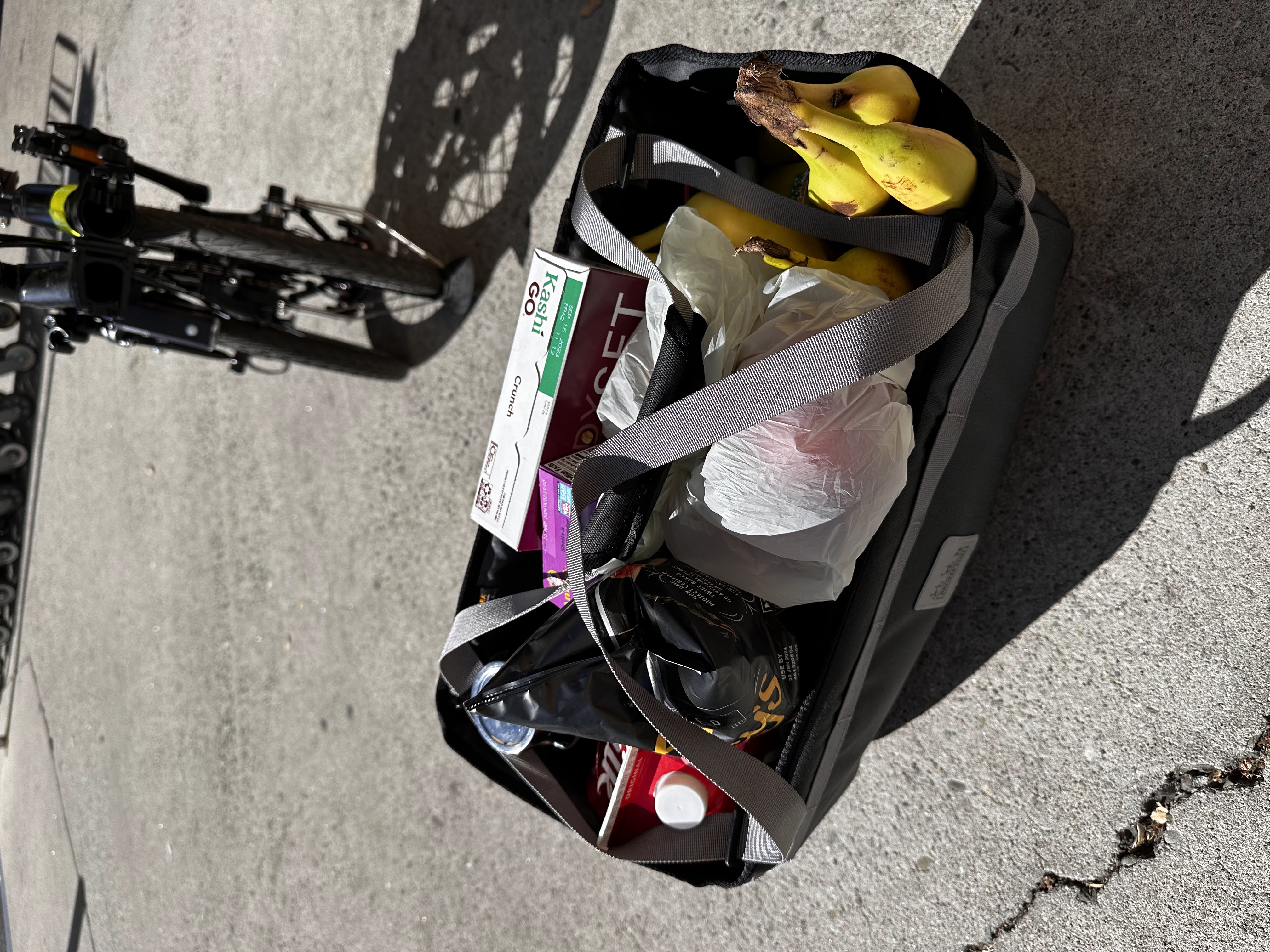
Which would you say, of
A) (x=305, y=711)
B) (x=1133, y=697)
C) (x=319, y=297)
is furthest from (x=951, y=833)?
(x=319, y=297)

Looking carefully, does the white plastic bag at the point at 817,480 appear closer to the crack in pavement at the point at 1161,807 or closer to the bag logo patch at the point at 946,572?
the bag logo patch at the point at 946,572

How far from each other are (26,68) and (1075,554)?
4.27m

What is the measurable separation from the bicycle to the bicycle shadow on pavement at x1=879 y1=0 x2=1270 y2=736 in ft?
4.21

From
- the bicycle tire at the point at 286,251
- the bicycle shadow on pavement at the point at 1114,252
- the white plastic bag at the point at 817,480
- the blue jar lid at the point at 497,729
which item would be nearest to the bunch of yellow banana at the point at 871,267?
the white plastic bag at the point at 817,480

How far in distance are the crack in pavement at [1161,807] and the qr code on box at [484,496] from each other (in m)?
1.03

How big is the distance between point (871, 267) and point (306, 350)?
4.59 ft

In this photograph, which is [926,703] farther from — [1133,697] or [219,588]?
[219,588]

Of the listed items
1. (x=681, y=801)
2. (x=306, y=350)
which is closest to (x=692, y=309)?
(x=681, y=801)

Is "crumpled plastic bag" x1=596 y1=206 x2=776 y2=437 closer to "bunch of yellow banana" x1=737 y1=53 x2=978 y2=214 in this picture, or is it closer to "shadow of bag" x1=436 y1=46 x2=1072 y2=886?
"shadow of bag" x1=436 y1=46 x2=1072 y2=886

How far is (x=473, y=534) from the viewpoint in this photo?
1.99 meters

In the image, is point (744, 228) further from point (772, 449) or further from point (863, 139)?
point (772, 449)

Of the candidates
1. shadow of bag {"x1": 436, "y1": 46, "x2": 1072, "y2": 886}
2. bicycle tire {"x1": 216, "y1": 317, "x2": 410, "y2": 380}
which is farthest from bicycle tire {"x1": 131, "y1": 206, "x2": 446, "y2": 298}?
shadow of bag {"x1": 436, "y1": 46, "x2": 1072, "y2": 886}

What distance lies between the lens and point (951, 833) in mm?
1360

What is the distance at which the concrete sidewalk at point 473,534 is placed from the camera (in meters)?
1.17
